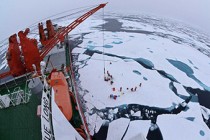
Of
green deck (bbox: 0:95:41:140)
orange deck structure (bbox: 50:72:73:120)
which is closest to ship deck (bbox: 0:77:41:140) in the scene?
green deck (bbox: 0:95:41:140)

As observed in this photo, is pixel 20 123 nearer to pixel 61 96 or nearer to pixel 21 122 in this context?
pixel 21 122

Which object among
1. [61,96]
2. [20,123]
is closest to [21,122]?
[20,123]

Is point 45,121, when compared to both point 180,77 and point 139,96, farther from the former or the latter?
point 180,77

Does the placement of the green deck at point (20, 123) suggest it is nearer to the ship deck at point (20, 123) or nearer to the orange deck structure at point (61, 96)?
the ship deck at point (20, 123)

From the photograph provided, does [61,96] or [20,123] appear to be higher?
[61,96]

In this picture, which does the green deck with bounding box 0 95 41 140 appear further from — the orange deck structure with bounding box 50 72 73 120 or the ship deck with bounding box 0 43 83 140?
the orange deck structure with bounding box 50 72 73 120
